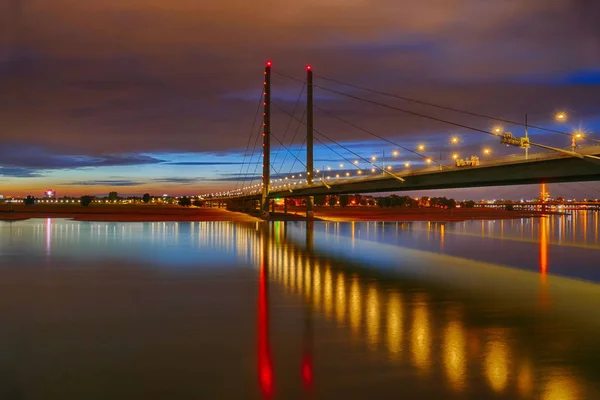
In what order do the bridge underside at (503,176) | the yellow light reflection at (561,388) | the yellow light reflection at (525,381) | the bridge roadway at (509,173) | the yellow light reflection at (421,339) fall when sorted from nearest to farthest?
the yellow light reflection at (561,388), the yellow light reflection at (525,381), the yellow light reflection at (421,339), the bridge roadway at (509,173), the bridge underside at (503,176)

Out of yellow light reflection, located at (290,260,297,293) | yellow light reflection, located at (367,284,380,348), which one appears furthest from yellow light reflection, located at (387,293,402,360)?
yellow light reflection, located at (290,260,297,293)

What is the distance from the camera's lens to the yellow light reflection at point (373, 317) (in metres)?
11.0

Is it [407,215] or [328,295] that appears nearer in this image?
[328,295]

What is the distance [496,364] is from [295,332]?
14.0 feet

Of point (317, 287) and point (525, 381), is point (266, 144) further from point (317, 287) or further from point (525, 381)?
point (525, 381)

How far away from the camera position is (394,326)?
12.3 metres

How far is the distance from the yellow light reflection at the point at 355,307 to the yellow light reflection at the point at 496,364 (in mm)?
2849

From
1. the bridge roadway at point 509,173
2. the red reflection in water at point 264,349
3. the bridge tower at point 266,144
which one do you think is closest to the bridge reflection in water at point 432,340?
the red reflection in water at point 264,349

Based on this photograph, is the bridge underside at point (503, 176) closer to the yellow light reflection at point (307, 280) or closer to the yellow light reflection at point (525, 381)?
the yellow light reflection at point (307, 280)

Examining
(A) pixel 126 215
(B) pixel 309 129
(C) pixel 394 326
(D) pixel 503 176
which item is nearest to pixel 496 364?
(C) pixel 394 326

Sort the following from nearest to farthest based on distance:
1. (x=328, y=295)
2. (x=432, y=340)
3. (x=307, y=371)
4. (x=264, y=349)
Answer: (x=307, y=371) < (x=264, y=349) < (x=432, y=340) < (x=328, y=295)

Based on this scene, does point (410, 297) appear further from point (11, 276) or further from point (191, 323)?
point (11, 276)

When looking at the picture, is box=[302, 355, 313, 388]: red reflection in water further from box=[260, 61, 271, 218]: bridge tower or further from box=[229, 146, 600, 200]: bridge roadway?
box=[260, 61, 271, 218]: bridge tower

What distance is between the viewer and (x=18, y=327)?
39.8 ft
